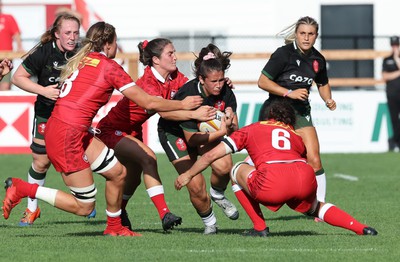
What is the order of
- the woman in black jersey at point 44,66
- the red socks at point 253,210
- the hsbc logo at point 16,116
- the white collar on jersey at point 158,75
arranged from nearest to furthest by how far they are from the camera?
the red socks at point 253,210, the white collar on jersey at point 158,75, the woman in black jersey at point 44,66, the hsbc logo at point 16,116

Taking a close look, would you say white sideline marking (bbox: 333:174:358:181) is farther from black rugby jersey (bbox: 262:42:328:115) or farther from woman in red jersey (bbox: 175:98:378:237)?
woman in red jersey (bbox: 175:98:378:237)

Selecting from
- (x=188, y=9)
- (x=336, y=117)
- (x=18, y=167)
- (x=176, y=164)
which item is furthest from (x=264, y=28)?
(x=176, y=164)

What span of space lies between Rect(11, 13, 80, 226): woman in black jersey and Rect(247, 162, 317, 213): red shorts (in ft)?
Result: 8.56

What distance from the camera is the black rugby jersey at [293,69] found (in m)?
11.1

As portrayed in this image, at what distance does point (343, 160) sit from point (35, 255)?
37.4ft

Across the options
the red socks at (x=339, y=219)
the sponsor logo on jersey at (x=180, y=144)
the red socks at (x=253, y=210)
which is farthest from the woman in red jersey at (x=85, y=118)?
the red socks at (x=339, y=219)

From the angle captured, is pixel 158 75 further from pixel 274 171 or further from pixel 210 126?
pixel 274 171

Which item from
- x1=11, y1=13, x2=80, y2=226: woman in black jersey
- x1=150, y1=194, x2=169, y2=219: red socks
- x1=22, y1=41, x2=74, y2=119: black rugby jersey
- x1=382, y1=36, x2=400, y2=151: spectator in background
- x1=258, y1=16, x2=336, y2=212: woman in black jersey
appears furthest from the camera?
x1=382, y1=36, x2=400, y2=151: spectator in background

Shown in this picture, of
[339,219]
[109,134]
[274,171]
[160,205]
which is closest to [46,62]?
[109,134]

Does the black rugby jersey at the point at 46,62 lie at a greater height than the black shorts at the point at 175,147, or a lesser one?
greater

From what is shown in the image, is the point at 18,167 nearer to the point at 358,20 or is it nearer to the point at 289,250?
the point at 289,250

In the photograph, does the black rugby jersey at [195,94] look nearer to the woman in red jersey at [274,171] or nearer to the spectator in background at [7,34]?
the woman in red jersey at [274,171]

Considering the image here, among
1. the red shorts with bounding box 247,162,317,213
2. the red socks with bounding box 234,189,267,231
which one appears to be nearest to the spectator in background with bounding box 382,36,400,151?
the red socks with bounding box 234,189,267,231

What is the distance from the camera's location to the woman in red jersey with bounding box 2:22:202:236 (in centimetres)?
921
